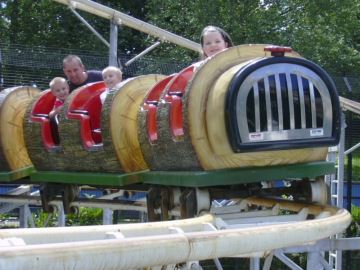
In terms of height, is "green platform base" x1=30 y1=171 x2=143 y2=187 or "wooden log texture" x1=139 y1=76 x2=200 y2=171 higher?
"wooden log texture" x1=139 y1=76 x2=200 y2=171

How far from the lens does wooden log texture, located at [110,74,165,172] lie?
10.4 feet

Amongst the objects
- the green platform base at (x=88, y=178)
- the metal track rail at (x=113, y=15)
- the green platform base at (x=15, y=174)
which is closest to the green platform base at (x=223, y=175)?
the green platform base at (x=88, y=178)

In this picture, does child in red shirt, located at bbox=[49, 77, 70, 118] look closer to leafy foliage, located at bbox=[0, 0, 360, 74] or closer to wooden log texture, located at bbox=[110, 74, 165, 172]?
wooden log texture, located at bbox=[110, 74, 165, 172]

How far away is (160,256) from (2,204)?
3684 mm

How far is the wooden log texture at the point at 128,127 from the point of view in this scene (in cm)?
317

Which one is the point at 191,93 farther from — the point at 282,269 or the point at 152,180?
the point at 282,269

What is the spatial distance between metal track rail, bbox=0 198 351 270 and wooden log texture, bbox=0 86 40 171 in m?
1.76

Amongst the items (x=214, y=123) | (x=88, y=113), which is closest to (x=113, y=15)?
(x=88, y=113)

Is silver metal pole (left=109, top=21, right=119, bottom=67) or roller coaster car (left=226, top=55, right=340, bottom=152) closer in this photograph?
roller coaster car (left=226, top=55, right=340, bottom=152)

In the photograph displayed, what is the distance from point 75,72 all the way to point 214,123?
1653mm

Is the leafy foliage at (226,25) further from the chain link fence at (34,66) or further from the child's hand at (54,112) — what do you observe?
the child's hand at (54,112)

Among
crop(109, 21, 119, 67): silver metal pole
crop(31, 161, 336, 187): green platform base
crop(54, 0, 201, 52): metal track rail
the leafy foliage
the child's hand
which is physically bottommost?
crop(31, 161, 336, 187): green platform base

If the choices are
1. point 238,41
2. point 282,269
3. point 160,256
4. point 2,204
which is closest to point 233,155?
A: point 160,256

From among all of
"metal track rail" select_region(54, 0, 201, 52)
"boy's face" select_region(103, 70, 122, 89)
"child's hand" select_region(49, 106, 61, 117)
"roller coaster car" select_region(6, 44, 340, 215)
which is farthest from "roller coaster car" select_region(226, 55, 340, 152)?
"metal track rail" select_region(54, 0, 201, 52)
